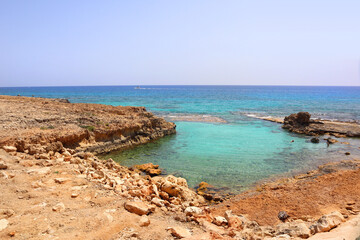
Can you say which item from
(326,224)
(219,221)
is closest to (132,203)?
(219,221)

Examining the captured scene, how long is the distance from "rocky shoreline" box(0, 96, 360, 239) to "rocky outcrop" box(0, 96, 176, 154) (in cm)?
10

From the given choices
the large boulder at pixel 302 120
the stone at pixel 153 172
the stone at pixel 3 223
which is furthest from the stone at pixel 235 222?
the large boulder at pixel 302 120

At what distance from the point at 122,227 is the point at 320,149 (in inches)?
771

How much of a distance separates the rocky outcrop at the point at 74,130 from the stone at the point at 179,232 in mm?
8557

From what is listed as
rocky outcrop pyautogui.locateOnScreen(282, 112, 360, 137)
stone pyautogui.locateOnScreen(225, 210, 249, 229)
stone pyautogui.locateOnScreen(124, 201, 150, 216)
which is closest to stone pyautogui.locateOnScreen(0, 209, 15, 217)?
stone pyautogui.locateOnScreen(124, 201, 150, 216)

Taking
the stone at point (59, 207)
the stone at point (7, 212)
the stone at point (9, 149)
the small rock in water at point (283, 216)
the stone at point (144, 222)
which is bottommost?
the small rock in water at point (283, 216)

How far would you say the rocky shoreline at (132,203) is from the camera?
570 centimetres

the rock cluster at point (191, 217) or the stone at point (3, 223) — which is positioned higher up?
the stone at point (3, 223)

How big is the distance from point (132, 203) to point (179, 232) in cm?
165

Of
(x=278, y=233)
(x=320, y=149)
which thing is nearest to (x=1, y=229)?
(x=278, y=233)

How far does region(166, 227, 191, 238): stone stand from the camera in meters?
5.60

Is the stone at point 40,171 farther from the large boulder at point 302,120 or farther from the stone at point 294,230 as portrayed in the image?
the large boulder at point 302,120

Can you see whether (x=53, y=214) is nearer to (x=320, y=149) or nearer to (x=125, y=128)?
(x=125, y=128)

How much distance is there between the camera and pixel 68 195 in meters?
7.26
